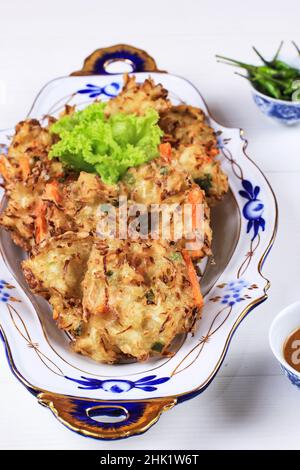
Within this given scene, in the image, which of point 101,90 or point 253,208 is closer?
point 253,208

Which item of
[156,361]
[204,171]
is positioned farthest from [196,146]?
[156,361]

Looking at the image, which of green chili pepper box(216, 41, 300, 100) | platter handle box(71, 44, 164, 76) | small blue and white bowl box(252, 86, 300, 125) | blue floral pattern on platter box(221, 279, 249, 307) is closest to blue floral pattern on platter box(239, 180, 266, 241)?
blue floral pattern on platter box(221, 279, 249, 307)

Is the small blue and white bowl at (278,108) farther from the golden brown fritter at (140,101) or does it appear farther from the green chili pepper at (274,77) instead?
the golden brown fritter at (140,101)

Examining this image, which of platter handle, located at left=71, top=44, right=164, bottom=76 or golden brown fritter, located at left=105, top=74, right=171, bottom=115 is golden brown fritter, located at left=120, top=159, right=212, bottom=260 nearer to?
golden brown fritter, located at left=105, top=74, right=171, bottom=115

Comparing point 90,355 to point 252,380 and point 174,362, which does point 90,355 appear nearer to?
point 174,362

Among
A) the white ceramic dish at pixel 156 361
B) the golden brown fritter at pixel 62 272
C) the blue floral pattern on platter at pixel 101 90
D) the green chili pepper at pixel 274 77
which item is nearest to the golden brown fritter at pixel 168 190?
the white ceramic dish at pixel 156 361

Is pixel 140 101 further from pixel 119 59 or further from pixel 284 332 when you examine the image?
pixel 284 332
